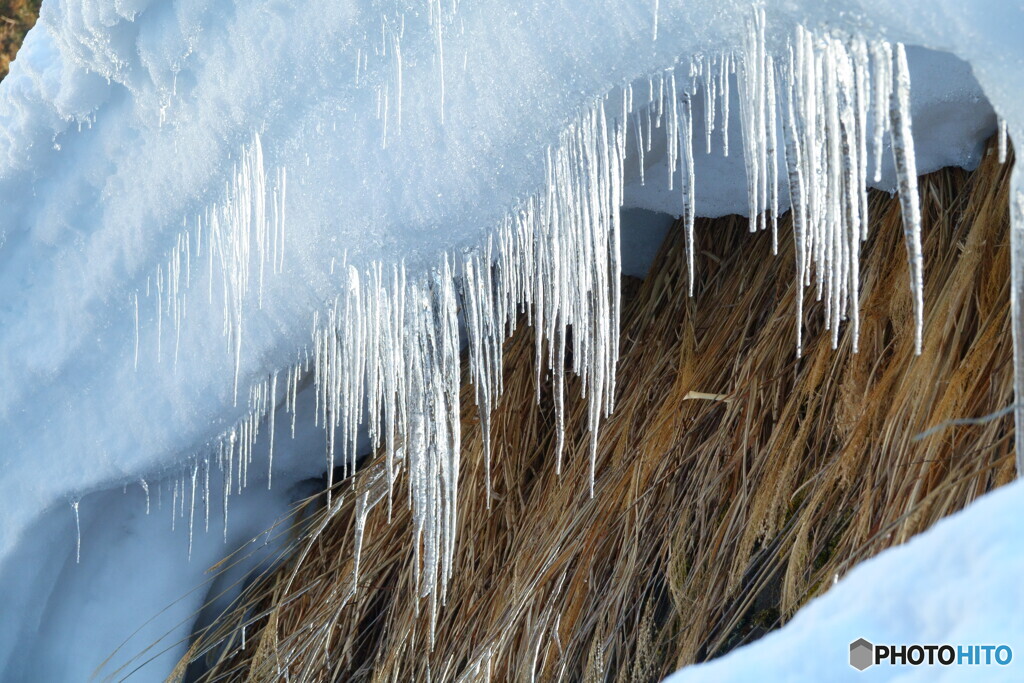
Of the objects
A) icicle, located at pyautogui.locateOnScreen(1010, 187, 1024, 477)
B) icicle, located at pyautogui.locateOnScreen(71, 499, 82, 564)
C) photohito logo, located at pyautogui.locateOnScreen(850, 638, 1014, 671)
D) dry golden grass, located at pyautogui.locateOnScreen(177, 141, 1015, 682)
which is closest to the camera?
photohito logo, located at pyautogui.locateOnScreen(850, 638, 1014, 671)

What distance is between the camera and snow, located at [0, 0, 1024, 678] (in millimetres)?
1110

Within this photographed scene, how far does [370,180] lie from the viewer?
53.8 inches

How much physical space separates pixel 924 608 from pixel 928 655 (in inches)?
1.1

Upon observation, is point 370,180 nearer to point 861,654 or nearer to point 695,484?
point 695,484

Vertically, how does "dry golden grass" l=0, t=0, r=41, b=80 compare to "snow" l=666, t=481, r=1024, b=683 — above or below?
above

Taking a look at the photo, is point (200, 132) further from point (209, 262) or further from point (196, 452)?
point (196, 452)

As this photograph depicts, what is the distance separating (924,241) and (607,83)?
63cm

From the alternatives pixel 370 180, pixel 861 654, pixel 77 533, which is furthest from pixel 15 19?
pixel 861 654

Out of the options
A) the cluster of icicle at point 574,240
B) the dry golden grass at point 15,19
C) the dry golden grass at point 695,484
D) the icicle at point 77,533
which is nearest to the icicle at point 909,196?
the cluster of icicle at point 574,240

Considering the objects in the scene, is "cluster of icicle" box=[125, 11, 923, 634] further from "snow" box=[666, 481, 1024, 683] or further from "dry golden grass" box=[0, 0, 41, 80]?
"dry golden grass" box=[0, 0, 41, 80]

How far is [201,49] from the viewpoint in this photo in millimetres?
1384

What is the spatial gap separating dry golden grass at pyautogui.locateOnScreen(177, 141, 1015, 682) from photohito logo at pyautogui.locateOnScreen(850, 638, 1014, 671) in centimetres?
59

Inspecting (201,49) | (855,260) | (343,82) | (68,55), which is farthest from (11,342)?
(855,260)

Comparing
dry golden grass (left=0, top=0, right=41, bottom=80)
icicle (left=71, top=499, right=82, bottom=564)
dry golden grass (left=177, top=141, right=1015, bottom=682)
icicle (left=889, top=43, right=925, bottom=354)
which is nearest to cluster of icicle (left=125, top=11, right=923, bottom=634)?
icicle (left=889, top=43, right=925, bottom=354)
